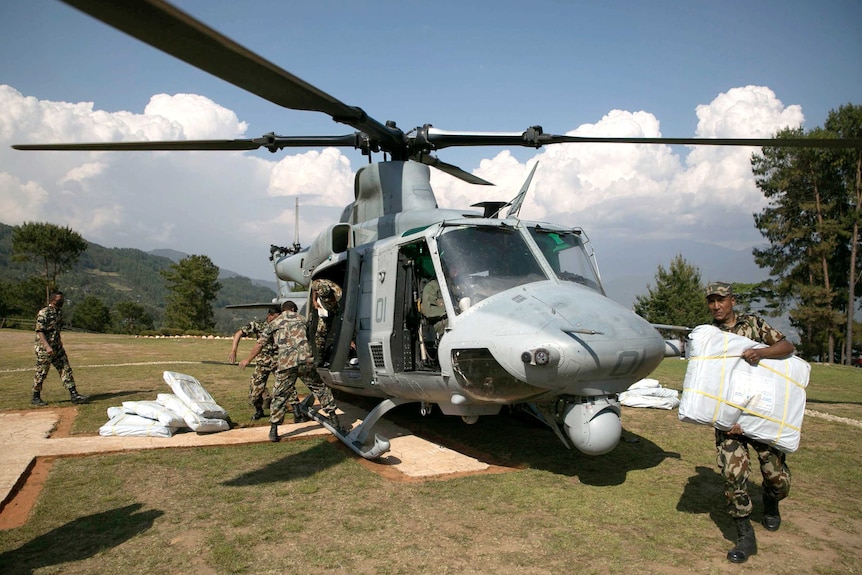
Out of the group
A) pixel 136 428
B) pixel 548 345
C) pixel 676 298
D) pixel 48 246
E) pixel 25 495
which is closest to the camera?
pixel 548 345

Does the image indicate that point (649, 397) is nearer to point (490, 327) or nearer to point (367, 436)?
point (367, 436)

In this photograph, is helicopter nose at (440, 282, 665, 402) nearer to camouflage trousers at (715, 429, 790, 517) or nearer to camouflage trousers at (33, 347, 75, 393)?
camouflage trousers at (715, 429, 790, 517)

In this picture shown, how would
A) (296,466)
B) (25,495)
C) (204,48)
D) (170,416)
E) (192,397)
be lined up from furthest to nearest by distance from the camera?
(192,397), (170,416), (296,466), (25,495), (204,48)

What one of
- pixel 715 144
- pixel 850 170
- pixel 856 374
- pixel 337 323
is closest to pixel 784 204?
pixel 850 170

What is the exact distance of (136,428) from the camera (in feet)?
21.5

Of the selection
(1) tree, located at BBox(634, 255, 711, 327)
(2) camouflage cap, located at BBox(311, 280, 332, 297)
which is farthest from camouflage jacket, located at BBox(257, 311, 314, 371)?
(1) tree, located at BBox(634, 255, 711, 327)

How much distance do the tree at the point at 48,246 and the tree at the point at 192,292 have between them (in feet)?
27.9

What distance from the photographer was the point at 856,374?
15828 mm

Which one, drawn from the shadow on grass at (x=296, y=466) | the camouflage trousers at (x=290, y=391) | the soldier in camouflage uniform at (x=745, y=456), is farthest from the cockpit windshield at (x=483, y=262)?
the camouflage trousers at (x=290, y=391)

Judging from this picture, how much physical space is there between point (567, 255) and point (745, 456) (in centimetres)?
275

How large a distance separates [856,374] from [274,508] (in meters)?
17.8

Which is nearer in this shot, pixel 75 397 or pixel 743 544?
pixel 743 544

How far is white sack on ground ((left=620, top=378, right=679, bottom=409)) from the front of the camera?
872 centimetres

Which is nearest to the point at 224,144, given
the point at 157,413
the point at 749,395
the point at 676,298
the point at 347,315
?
the point at 347,315
